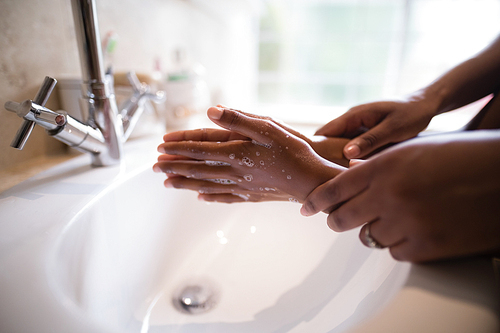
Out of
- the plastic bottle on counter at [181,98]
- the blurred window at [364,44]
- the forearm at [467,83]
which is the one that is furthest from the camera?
the blurred window at [364,44]

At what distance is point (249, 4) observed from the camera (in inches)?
46.1

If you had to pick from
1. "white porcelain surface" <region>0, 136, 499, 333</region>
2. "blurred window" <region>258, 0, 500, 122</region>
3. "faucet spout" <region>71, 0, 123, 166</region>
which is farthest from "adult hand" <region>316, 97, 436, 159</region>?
"blurred window" <region>258, 0, 500, 122</region>

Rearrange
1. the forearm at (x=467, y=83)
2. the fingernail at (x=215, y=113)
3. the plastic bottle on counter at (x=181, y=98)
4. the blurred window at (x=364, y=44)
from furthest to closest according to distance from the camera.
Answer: the blurred window at (x=364, y=44) < the plastic bottle on counter at (x=181, y=98) < the forearm at (x=467, y=83) < the fingernail at (x=215, y=113)

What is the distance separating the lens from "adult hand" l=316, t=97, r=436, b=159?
1.73ft

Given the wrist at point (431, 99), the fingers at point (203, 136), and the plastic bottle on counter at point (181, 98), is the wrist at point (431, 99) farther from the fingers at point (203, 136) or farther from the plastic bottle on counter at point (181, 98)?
the plastic bottle on counter at point (181, 98)

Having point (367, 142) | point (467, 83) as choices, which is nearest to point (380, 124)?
point (367, 142)

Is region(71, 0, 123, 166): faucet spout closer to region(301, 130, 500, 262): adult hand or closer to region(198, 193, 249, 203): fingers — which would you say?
region(198, 193, 249, 203): fingers

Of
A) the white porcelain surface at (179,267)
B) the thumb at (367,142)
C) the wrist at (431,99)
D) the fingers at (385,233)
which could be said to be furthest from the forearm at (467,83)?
the fingers at (385,233)

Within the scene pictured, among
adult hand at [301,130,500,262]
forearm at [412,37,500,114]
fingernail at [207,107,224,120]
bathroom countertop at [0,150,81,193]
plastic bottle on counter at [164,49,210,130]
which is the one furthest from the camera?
plastic bottle on counter at [164,49,210,130]

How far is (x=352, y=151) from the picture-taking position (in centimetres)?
52

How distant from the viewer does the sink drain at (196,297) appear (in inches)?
18.5

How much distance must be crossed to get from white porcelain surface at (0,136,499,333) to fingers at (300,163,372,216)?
8cm

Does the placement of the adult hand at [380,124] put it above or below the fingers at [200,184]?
above

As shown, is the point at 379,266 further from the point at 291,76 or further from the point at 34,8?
the point at 291,76
